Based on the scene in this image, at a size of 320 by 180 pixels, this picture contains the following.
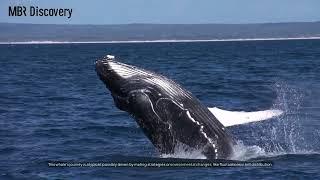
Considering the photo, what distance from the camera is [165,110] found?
13.5 metres

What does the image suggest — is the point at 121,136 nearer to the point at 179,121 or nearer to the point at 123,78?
the point at 179,121

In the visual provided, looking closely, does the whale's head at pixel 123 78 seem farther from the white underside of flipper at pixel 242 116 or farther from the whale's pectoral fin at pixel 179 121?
the white underside of flipper at pixel 242 116

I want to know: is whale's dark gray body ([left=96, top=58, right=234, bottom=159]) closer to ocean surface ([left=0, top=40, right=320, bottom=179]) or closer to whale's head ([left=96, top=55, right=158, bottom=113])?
whale's head ([left=96, top=55, right=158, bottom=113])

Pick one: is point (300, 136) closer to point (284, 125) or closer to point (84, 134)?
point (284, 125)

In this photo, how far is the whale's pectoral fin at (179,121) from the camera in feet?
44.3

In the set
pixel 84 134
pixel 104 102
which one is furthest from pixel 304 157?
pixel 104 102

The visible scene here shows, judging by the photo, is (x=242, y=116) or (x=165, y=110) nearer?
(x=242, y=116)

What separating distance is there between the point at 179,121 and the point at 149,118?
0.54 metres

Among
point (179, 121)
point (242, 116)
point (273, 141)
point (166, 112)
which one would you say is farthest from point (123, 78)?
point (273, 141)

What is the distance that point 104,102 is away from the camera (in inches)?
1137

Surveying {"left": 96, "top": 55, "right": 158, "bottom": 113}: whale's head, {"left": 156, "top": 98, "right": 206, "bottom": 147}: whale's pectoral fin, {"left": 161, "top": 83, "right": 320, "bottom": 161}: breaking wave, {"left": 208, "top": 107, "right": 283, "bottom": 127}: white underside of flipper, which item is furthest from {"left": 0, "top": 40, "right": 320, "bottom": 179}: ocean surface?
{"left": 96, "top": 55, "right": 158, "bottom": 113}: whale's head

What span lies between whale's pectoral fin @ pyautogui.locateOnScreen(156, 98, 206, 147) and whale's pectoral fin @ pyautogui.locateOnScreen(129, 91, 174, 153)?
108mm

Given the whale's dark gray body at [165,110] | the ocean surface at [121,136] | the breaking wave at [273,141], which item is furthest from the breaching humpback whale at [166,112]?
the ocean surface at [121,136]

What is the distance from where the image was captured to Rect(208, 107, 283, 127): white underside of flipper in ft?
42.7
